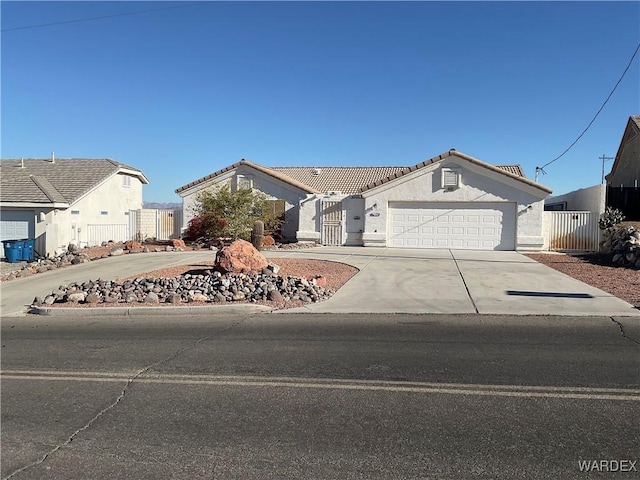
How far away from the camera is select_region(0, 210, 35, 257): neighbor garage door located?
23156 millimetres

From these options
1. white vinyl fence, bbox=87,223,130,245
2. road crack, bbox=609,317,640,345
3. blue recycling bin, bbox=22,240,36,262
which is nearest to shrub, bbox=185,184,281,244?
white vinyl fence, bbox=87,223,130,245

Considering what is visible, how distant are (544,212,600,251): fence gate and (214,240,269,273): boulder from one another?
14440 millimetres

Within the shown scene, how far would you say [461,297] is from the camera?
1117 cm

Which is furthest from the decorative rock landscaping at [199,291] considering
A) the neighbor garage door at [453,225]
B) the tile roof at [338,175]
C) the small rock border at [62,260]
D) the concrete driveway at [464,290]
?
the tile roof at [338,175]

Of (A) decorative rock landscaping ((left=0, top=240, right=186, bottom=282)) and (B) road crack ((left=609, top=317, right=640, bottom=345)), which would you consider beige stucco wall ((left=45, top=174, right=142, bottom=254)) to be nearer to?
(A) decorative rock landscaping ((left=0, top=240, right=186, bottom=282))

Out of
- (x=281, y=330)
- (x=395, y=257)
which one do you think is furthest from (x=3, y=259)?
(x=281, y=330)

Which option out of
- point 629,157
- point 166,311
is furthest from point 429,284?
point 629,157

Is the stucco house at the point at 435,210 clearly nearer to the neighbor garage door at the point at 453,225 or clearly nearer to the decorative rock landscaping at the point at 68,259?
the neighbor garage door at the point at 453,225

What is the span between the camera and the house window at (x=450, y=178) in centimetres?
2255

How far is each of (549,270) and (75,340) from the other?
43.2 feet

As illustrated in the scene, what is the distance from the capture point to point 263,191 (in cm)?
2678

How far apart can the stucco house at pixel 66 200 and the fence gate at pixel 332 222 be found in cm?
1176

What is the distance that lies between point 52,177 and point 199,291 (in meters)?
20.3

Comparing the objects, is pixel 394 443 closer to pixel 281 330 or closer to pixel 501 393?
pixel 501 393
